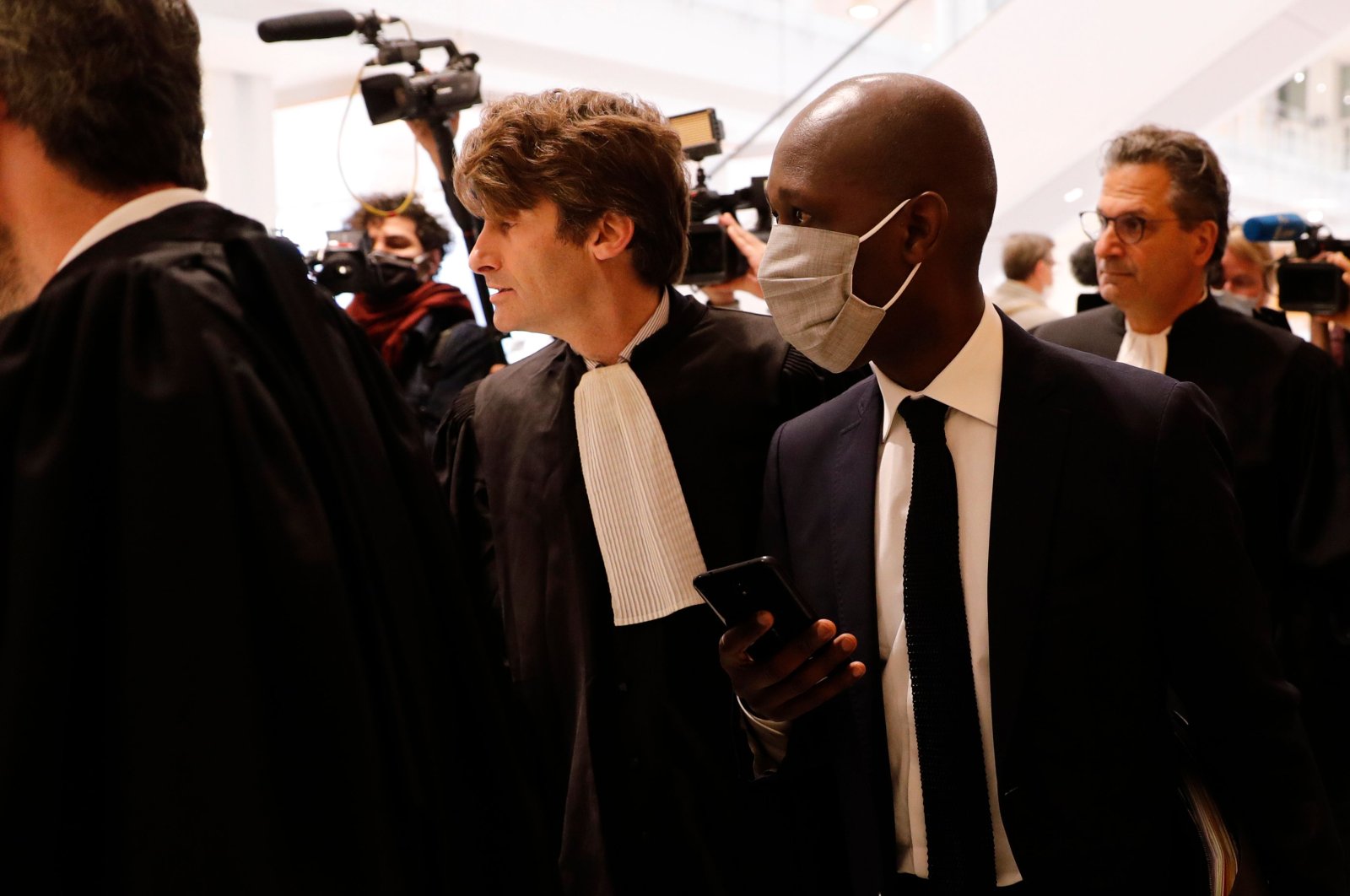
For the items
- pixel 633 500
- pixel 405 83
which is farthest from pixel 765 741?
pixel 405 83

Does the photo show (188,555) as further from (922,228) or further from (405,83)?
(405,83)

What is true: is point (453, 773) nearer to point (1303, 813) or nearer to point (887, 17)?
point (1303, 813)

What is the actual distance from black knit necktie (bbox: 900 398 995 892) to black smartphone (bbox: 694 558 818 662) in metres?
0.15

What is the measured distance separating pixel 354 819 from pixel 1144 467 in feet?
3.19

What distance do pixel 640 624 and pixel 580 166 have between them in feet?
2.40

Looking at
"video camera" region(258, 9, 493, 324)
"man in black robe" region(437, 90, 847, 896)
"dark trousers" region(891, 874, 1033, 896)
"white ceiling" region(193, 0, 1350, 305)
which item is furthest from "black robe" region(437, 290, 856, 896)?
"white ceiling" region(193, 0, 1350, 305)

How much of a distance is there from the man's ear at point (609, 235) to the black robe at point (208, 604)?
2.85 feet

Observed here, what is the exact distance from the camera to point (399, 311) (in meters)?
3.38

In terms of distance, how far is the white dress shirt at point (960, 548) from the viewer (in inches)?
58.6

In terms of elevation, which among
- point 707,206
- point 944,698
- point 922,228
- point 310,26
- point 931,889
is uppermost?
point 310,26

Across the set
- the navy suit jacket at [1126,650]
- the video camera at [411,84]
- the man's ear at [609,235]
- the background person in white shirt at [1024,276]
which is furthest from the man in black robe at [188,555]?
the background person in white shirt at [1024,276]

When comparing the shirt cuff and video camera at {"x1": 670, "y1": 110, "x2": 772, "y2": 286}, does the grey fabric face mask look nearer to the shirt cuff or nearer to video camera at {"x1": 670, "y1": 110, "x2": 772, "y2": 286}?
the shirt cuff

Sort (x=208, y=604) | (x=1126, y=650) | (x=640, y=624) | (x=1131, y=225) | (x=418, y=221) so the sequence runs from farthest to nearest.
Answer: (x=418, y=221), (x=1131, y=225), (x=640, y=624), (x=1126, y=650), (x=208, y=604)

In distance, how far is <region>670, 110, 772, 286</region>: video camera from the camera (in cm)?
256
